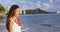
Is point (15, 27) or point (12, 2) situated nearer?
point (15, 27)

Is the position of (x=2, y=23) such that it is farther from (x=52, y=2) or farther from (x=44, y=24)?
(x=52, y=2)

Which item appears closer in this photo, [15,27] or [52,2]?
[15,27]

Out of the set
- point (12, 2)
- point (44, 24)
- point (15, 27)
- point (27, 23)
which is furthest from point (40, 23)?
point (15, 27)

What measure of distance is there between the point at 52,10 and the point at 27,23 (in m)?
0.50

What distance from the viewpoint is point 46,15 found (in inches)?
100

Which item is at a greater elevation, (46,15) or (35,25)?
(46,15)

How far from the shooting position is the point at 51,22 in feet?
8.36

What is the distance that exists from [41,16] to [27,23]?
0.28 metres

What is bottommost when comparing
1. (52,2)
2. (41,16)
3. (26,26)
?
(26,26)

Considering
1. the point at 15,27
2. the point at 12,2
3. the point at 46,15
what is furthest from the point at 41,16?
the point at 15,27

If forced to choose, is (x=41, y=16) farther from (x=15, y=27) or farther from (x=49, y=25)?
(x=15, y=27)

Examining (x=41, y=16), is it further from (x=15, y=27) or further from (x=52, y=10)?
(x=15, y=27)

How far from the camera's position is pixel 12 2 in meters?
2.54

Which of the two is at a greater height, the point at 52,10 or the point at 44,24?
the point at 52,10
